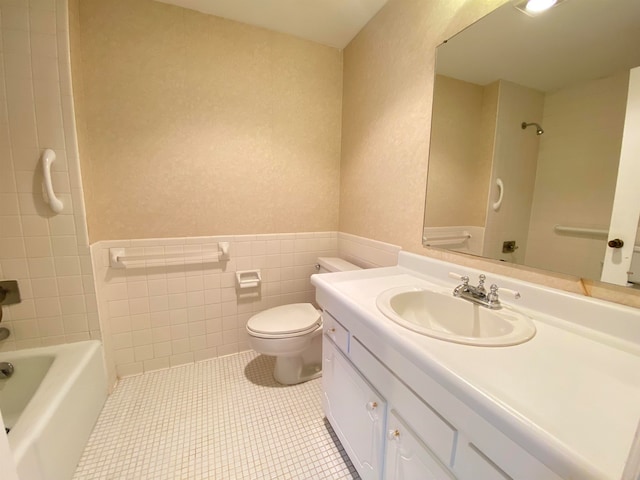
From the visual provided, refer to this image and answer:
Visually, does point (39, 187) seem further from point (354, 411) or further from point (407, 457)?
point (407, 457)

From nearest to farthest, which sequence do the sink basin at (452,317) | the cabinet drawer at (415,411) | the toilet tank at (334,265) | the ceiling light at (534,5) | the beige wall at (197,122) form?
the cabinet drawer at (415,411) < the sink basin at (452,317) < the ceiling light at (534,5) < the beige wall at (197,122) < the toilet tank at (334,265)

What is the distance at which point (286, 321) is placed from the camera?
1.55m

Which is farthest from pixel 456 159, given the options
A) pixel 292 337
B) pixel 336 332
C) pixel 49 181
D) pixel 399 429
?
pixel 49 181

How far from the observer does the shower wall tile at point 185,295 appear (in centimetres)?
157

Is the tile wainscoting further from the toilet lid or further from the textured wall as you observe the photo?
the toilet lid

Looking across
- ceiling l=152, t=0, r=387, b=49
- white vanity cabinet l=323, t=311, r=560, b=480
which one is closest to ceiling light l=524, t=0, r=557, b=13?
ceiling l=152, t=0, r=387, b=49

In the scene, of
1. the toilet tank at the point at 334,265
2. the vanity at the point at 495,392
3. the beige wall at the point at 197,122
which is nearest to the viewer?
the vanity at the point at 495,392

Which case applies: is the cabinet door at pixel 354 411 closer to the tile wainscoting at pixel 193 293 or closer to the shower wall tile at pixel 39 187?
the tile wainscoting at pixel 193 293

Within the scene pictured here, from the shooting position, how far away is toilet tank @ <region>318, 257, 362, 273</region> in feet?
5.59

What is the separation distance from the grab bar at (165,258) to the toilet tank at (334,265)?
2.16ft

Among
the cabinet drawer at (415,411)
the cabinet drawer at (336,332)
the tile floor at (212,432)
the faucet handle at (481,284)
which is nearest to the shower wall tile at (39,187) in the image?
the tile floor at (212,432)

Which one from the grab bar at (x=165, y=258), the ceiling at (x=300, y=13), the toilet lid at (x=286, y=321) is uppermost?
the ceiling at (x=300, y=13)

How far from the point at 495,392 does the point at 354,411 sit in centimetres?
67

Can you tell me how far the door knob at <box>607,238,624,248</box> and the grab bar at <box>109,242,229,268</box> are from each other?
68.3 inches
